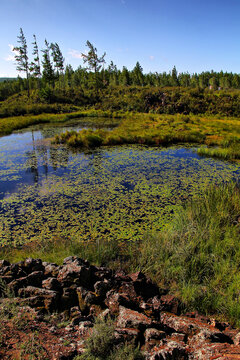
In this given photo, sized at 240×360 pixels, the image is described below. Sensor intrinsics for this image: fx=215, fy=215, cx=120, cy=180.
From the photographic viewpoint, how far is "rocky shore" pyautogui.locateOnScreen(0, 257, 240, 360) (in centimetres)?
209

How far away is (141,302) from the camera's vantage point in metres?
2.91

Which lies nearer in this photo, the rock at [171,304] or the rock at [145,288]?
the rock at [171,304]

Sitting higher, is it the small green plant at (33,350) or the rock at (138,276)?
the small green plant at (33,350)

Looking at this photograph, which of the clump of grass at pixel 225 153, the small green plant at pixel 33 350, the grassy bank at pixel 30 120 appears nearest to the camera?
the small green plant at pixel 33 350

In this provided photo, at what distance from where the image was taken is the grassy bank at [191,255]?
118 inches

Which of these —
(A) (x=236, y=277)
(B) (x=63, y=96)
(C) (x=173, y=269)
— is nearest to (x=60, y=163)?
(C) (x=173, y=269)

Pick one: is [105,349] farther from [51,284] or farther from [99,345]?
[51,284]

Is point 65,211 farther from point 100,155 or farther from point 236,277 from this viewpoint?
point 100,155

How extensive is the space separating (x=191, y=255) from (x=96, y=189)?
14.3 feet

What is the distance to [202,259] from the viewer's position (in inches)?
142

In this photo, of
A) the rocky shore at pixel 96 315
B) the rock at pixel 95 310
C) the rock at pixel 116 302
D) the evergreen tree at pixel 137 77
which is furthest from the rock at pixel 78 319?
the evergreen tree at pixel 137 77

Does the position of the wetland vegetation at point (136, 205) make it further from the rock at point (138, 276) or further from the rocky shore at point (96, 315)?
the rocky shore at point (96, 315)

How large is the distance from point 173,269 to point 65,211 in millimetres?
3487

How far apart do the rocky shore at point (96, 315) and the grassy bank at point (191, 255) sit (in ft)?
0.89
